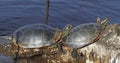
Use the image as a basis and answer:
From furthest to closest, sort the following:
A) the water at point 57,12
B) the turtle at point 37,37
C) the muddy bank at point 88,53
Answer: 1. the water at point 57,12
2. the turtle at point 37,37
3. the muddy bank at point 88,53

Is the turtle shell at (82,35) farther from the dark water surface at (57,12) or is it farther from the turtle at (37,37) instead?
the dark water surface at (57,12)

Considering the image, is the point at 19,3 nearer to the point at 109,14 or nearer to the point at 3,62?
the point at 109,14

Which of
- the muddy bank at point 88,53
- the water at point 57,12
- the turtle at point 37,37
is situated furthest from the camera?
the water at point 57,12

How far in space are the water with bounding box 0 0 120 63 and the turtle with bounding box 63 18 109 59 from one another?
15.6 ft

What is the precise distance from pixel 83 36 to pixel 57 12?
6.79 meters

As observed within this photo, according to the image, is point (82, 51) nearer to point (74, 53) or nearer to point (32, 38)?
point (74, 53)

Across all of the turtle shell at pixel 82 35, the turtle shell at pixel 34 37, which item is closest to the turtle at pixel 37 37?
the turtle shell at pixel 34 37

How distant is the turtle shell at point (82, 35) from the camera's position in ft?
23.9

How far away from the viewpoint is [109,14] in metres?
14.1

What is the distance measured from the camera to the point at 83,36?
7375 millimetres

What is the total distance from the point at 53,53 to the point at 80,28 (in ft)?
3.02

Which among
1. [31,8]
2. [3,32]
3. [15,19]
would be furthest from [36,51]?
[31,8]

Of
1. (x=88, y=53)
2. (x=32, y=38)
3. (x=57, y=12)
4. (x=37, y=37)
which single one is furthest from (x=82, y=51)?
(x=57, y=12)

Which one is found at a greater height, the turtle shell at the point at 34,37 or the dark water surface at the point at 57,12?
the turtle shell at the point at 34,37
